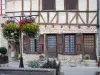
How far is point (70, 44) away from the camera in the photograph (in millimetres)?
25203

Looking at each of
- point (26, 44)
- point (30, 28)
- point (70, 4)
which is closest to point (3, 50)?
point (26, 44)

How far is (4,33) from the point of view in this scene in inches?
623

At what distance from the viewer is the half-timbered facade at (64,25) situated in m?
24.8

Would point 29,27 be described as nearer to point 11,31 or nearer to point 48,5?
point 11,31

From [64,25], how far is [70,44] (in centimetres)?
150

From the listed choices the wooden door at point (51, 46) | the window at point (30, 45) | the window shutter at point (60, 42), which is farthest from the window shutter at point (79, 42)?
the window at point (30, 45)

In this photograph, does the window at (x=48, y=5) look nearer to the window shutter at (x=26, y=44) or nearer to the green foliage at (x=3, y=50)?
the window shutter at (x=26, y=44)

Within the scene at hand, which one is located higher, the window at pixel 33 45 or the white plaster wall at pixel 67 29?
the white plaster wall at pixel 67 29

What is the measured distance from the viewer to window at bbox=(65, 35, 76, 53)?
82.6ft

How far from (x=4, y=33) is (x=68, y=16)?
388 inches

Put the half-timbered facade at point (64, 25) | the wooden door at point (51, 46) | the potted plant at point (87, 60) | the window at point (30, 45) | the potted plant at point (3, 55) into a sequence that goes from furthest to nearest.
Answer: the window at point (30, 45) → the wooden door at point (51, 46) → the half-timbered facade at point (64, 25) → the potted plant at point (87, 60) → the potted plant at point (3, 55)

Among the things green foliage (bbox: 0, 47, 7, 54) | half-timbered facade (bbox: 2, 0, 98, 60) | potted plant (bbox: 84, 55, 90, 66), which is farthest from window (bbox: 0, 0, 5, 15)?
potted plant (bbox: 84, 55, 90, 66)

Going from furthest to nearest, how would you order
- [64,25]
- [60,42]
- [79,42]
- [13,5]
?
[13,5] < [60,42] < [64,25] < [79,42]

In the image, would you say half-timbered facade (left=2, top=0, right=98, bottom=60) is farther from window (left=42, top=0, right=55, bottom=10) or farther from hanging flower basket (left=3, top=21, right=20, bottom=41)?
hanging flower basket (left=3, top=21, right=20, bottom=41)
